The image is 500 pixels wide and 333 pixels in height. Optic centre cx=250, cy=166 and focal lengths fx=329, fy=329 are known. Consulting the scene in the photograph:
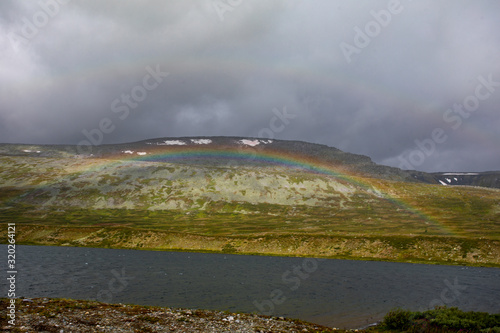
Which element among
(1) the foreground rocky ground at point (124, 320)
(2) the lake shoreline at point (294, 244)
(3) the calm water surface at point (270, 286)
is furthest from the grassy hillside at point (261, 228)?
(1) the foreground rocky ground at point (124, 320)

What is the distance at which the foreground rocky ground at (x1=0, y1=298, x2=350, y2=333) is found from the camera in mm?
23141

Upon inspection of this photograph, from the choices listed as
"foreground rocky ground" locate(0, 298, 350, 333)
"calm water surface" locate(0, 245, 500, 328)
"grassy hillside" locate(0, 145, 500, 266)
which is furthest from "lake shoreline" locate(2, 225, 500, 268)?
"foreground rocky ground" locate(0, 298, 350, 333)

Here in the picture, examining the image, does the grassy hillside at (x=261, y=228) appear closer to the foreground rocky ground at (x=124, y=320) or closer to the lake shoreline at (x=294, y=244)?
the lake shoreline at (x=294, y=244)

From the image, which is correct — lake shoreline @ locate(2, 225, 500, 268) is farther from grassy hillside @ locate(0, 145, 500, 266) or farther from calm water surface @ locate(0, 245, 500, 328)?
calm water surface @ locate(0, 245, 500, 328)

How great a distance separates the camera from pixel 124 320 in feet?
84.7

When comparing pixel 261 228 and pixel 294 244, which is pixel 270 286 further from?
pixel 261 228

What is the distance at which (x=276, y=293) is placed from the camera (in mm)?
44375

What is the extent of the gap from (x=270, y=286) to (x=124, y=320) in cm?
2738

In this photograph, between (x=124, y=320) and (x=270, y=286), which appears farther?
(x=270, y=286)

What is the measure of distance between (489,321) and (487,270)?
61400mm

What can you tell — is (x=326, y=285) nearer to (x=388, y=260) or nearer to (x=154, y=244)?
(x=388, y=260)

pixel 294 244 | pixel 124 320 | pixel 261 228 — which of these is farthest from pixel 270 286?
pixel 261 228

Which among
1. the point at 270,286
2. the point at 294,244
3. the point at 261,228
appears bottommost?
the point at 294,244

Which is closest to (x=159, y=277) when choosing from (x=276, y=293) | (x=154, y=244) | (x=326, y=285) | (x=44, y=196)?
(x=276, y=293)
